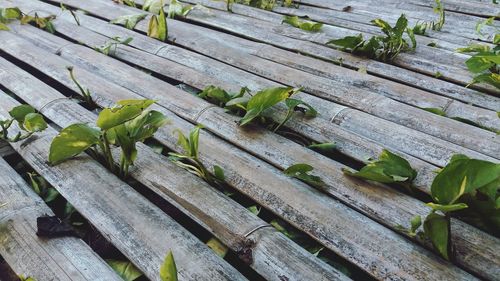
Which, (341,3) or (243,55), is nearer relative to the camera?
(243,55)

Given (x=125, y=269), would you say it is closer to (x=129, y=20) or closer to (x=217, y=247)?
(x=217, y=247)

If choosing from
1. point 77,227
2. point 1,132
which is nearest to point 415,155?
point 77,227

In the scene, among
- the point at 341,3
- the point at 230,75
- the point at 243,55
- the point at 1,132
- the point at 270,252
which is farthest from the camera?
the point at 341,3

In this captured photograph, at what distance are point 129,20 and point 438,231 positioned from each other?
1.80m

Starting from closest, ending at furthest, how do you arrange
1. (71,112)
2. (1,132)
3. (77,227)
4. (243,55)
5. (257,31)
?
1. (77,227)
2. (1,132)
3. (71,112)
4. (243,55)
5. (257,31)

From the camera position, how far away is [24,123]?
122cm

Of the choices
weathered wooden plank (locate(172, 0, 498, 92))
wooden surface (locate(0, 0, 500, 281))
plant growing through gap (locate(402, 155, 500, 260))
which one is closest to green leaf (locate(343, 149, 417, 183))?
wooden surface (locate(0, 0, 500, 281))

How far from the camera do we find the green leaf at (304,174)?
106 centimetres

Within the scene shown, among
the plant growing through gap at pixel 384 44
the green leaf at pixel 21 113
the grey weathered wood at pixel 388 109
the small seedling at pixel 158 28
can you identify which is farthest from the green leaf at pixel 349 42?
the green leaf at pixel 21 113

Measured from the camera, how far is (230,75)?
5.36ft

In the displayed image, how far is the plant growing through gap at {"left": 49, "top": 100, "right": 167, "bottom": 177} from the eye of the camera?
105cm

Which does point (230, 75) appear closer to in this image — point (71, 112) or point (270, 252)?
point (71, 112)

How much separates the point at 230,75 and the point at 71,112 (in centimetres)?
56

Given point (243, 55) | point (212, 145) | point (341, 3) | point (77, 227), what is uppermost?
point (341, 3)
